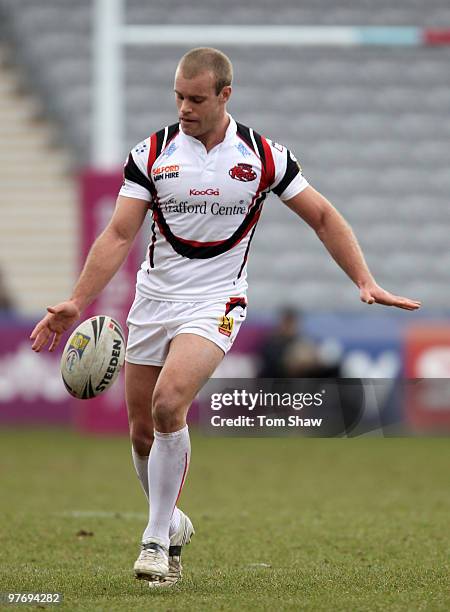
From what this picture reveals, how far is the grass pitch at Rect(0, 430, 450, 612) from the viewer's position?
507 cm

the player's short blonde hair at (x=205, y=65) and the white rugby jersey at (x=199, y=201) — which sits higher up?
the player's short blonde hair at (x=205, y=65)

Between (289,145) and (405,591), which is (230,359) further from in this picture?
(405,591)

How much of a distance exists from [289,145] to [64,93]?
10.7ft

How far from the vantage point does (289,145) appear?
17.6m

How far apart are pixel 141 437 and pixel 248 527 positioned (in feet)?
6.07

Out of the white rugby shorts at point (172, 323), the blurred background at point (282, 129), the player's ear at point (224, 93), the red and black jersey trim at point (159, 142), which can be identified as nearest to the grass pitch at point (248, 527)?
the white rugby shorts at point (172, 323)

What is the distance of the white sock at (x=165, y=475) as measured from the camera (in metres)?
5.27

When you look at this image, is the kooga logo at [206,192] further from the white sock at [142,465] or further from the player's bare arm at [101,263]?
the white sock at [142,465]

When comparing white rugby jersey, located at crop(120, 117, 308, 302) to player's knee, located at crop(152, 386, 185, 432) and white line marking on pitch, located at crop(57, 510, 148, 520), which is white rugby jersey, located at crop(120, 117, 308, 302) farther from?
white line marking on pitch, located at crop(57, 510, 148, 520)

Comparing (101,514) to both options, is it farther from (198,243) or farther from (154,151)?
(154,151)

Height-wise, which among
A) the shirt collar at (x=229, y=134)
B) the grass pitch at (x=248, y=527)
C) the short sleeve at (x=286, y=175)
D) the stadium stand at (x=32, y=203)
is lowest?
the grass pitch at (x=248, y=527)

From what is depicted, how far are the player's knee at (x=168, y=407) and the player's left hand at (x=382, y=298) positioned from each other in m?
0.85

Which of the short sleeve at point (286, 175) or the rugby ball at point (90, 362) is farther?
the short sleeve at point (286, 175)

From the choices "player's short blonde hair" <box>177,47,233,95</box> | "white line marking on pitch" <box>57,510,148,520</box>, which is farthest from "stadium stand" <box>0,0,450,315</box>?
"player's short blonde hair" <box>177,47,233,95</box>
